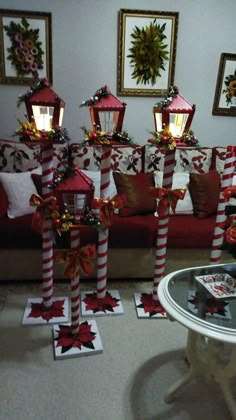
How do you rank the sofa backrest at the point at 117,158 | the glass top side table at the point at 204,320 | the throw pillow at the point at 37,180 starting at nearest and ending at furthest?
the glass top side table at the point at 204,320, the throw pillow at the point at 37,180, the sofa backrest at the point at 117,158

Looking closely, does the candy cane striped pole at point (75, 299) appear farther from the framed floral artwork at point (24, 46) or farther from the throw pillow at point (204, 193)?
the framed floral artwork at point (24, 46)

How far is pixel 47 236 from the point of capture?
2162 millimetres

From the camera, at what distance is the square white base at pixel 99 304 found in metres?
2.41

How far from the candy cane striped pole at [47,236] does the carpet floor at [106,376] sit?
0.24m

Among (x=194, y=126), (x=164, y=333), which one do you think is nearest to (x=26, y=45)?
(x=194, y=126)

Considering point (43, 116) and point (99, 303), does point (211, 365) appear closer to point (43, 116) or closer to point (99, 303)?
point (99, 303)

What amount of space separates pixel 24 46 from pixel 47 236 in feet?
6.55

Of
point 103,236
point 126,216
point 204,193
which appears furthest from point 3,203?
point 204,193

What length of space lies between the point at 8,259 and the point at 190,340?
1.59 meters

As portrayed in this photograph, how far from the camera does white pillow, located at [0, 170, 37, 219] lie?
8.70 feet

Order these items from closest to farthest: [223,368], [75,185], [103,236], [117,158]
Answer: [223,368] < [75,185] < [103,236] < [117,158]

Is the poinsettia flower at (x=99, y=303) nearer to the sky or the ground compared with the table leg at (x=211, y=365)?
nearer to the ground

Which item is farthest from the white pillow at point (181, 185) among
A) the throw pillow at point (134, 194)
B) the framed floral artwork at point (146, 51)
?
the framed floral artwork at point (146, 51)

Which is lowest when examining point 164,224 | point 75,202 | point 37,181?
point 164,224
